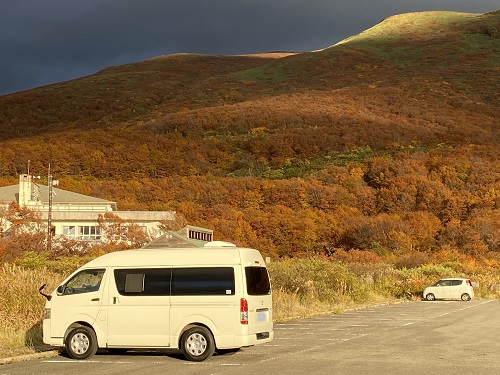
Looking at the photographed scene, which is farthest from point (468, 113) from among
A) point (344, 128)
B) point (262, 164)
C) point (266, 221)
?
point (266, 221)

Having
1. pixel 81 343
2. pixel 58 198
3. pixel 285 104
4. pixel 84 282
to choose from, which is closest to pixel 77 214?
pixel 58 198

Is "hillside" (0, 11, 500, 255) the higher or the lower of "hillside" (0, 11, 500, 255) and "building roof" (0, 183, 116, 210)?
the higher

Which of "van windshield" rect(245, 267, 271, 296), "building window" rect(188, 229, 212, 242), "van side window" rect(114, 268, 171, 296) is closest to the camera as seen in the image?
"van windshield" rect(245, 267, 271, 296)

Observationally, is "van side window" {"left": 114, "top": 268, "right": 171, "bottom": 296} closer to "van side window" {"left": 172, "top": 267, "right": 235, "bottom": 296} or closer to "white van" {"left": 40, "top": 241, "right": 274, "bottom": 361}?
"white van" {"left": 40, "top": 241, "right": 274, "bottom": 361}

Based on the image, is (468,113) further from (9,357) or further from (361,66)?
(9,357)

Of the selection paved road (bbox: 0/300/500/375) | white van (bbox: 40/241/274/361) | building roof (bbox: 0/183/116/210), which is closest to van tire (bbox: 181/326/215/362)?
white van (bbox: 40/241/274/361)

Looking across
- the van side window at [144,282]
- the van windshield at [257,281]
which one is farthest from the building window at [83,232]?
the van windshield at [257,281]

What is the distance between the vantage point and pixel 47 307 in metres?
14.9

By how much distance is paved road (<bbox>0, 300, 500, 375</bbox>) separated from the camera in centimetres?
1294

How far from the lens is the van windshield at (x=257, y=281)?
14.3 metres

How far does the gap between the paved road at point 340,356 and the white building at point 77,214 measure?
1535 inches

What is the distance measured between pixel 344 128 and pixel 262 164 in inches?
496

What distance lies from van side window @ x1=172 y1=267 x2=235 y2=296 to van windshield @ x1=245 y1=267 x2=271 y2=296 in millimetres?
352

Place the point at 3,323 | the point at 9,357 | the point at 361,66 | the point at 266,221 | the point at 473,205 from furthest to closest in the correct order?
the point at 361,66 → the point at 473,205 → the point at 266,221 → the point at 3,323 → the point at 9,357
